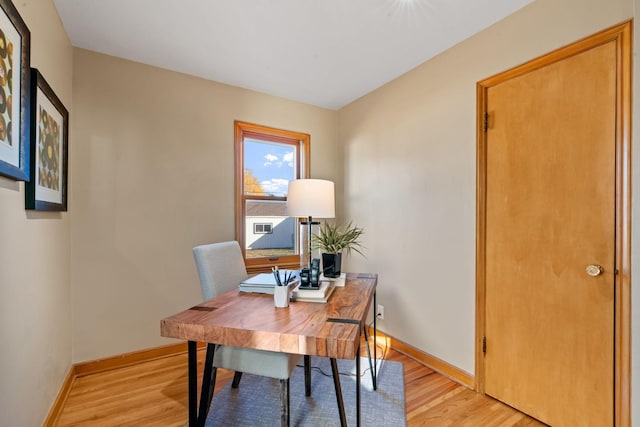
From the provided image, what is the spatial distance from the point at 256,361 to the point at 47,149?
1.60 m

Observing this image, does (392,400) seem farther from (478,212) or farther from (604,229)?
(604,229)

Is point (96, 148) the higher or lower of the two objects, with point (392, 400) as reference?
higher

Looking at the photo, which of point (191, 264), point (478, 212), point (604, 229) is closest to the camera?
point (604, 229)

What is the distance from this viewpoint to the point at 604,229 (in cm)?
138

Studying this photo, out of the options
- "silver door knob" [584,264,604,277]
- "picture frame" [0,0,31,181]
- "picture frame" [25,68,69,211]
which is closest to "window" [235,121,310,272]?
"picture frame" [25,68,69,211]

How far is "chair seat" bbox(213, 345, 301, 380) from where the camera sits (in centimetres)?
129

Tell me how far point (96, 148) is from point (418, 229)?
259 centimetres

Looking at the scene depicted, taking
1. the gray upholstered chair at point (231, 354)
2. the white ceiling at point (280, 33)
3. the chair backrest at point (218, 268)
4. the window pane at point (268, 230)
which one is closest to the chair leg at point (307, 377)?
the gray upholstered chair at point (231, 354)

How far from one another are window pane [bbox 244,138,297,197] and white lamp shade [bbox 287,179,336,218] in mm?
1126

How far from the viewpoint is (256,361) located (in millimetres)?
1331

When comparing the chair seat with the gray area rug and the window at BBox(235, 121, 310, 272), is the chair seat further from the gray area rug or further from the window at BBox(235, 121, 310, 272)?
the window at BBox(235, 121, 310, 272)

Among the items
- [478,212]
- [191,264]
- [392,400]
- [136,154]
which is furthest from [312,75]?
[392,400]

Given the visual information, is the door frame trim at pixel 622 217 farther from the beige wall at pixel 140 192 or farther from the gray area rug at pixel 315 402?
the beige wall at pixel 140 192

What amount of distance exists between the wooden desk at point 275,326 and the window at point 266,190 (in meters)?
1.40
